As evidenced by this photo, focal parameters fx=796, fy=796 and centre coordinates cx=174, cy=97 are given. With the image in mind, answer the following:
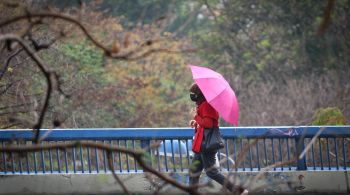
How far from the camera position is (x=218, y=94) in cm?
953

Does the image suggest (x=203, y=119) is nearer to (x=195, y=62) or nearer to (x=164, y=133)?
(x=164, y=133)

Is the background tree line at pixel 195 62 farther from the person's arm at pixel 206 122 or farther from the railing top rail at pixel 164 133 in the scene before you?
the person's arm at pixel 206 122

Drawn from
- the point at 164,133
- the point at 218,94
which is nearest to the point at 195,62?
the point at 164,133

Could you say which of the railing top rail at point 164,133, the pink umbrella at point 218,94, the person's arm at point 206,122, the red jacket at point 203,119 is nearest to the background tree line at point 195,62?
the railing top rail at point 164,133

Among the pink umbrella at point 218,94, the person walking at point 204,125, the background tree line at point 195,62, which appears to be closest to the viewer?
the pink umbrella at point 218,94

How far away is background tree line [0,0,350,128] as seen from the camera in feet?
52.1

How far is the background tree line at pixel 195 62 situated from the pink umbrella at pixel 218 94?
123 inches

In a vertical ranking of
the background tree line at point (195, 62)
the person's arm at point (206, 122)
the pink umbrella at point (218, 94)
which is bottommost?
the background tree line at point (195, 62)

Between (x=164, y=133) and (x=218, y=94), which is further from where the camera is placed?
(x=164, y=133)

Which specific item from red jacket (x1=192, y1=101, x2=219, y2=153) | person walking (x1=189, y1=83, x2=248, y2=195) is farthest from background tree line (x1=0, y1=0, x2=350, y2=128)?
red jacket (x1=192, y1=101, x2=219, y2=153)

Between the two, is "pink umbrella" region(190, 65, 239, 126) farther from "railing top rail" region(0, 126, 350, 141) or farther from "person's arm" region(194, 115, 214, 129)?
"railing top rail" region(0, 126, 350, 141)

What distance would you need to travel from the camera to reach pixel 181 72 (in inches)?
957

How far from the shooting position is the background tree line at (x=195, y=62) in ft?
52.1

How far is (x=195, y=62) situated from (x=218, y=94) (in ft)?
53.7
